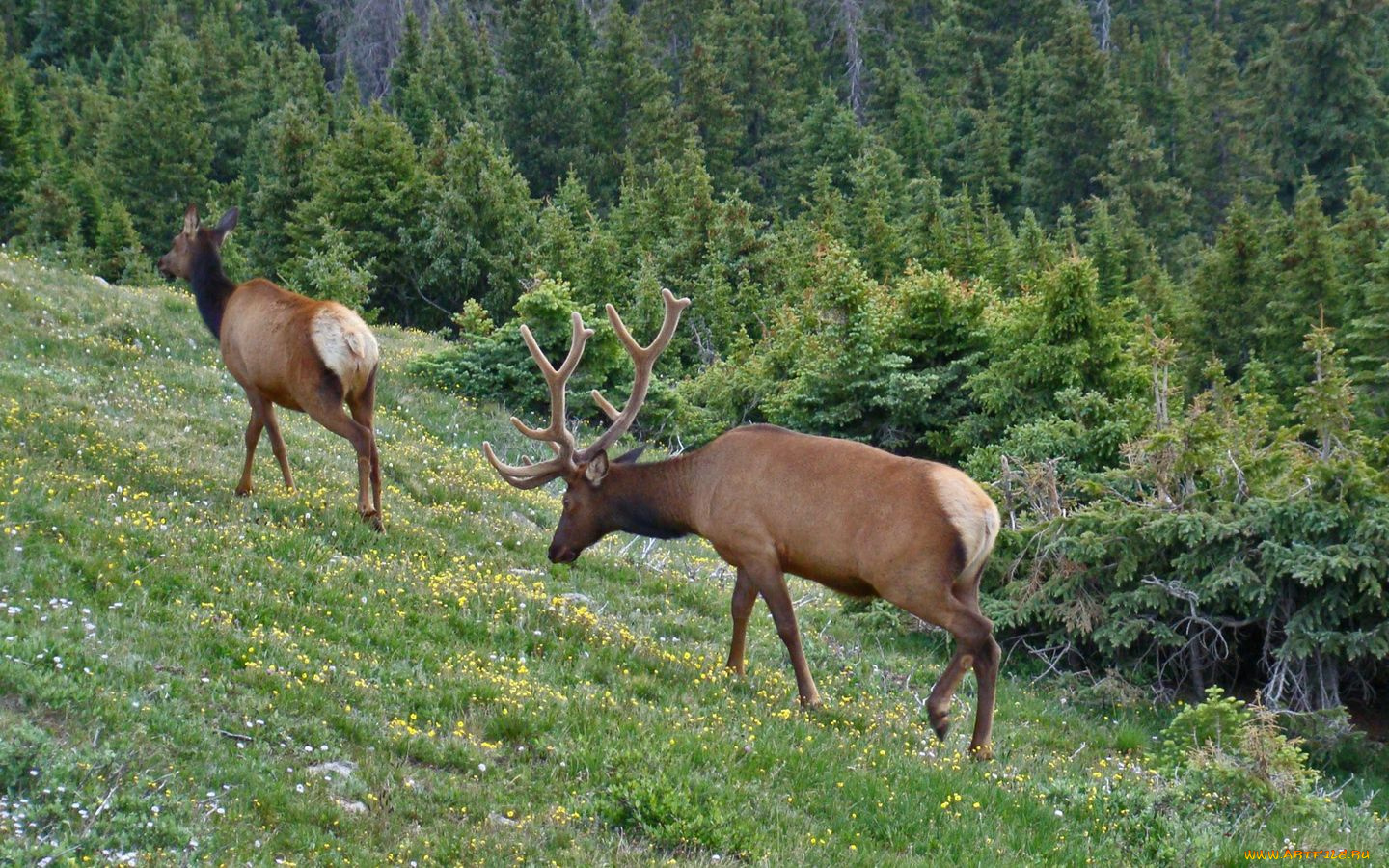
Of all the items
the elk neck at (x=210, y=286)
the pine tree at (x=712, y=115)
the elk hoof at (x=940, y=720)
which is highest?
the pine tree at (x=712, y=115)

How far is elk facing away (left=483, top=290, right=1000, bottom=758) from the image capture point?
8.55m

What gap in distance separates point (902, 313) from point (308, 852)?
14.4 metres

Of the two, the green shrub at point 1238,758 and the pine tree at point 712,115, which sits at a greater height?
the pine tree at point 712,115

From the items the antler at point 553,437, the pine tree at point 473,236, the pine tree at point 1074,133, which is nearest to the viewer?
the antler at point 553,437

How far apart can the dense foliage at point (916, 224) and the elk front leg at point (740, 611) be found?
4.29 meters

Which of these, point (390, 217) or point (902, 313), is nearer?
point (902, 313)

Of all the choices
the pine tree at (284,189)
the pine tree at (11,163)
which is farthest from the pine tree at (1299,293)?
the pine tree at (11,163)

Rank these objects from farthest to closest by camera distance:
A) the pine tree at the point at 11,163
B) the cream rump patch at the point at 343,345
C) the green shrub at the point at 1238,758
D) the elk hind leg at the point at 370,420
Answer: the pine tree at the point at 11,163 → the elk hind leg at the point at 370,420 → the cream rump patch at the point at 343,345 → the green shrub at the point at 1238,758

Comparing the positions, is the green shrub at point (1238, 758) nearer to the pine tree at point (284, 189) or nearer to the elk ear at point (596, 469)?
the elk ear at point (596, 469)

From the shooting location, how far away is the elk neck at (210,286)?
13.1 metres

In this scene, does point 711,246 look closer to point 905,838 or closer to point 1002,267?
point 1002,267

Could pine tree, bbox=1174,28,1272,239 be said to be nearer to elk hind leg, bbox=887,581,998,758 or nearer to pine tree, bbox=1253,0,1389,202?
pine tree, bbox=1253,0,1389,202

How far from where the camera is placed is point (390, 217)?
39.3 meters

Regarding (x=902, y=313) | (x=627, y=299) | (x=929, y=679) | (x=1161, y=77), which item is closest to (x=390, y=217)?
(x=627, y=299)
